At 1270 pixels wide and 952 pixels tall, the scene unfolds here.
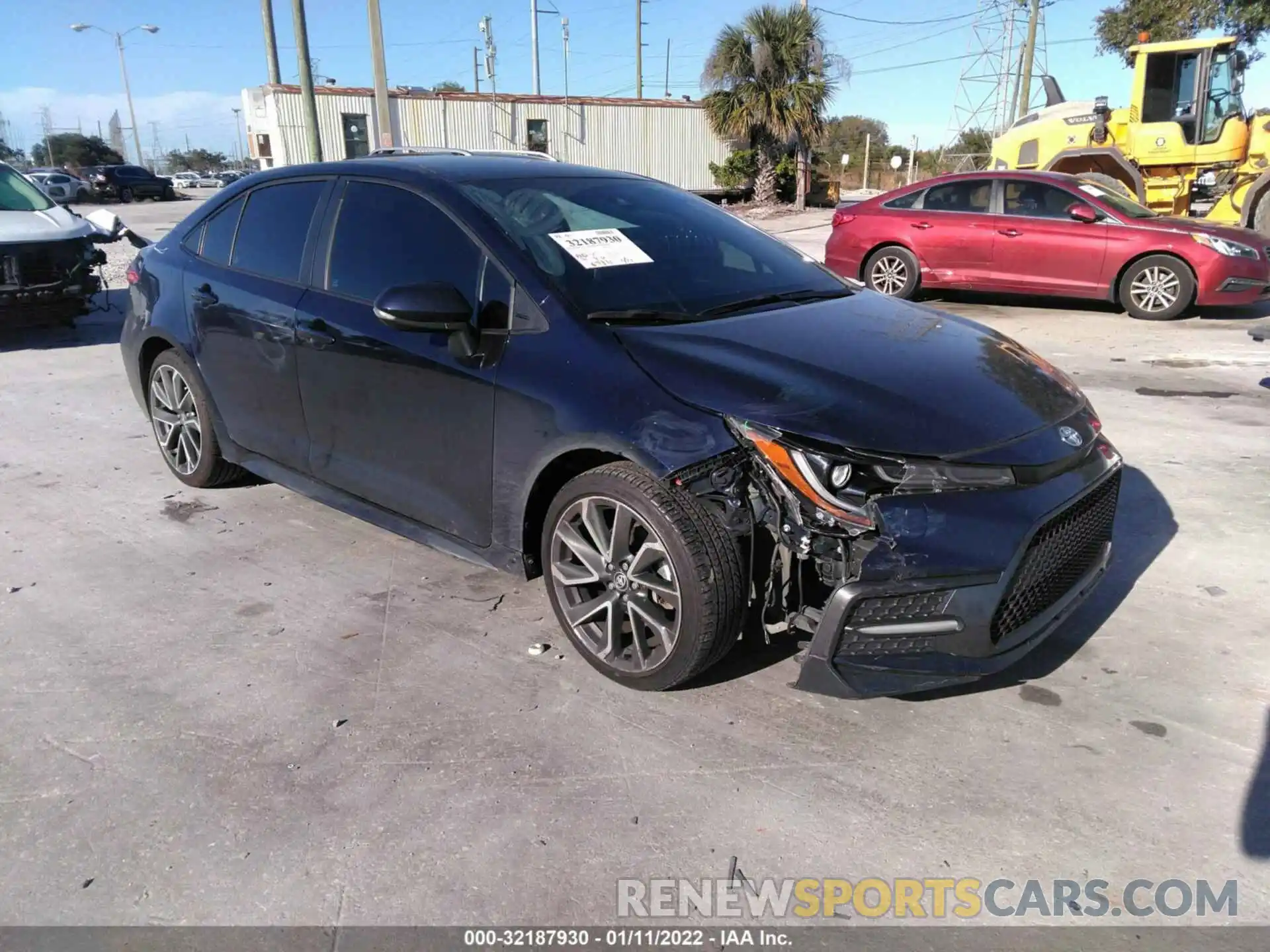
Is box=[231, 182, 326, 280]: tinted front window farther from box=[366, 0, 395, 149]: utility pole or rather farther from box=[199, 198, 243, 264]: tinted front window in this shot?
box=[366, 0, 395, 149]: utility pole

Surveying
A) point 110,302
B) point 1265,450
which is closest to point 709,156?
point 110,302

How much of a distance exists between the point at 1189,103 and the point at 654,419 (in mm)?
13963

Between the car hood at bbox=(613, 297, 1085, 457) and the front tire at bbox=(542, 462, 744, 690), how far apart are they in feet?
1.17

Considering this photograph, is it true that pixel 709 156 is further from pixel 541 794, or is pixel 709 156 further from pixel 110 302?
pixel 541 794

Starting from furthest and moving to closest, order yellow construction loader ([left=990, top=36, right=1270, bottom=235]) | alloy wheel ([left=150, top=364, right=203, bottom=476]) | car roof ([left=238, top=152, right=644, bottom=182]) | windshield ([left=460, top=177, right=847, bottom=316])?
yellow construction loader ([left=990, top=36, right=1270, bottom=235]) → alloy wheel ([left=150, top=364, right=203, bottom=476]) → car roof ([left=238, top=152, right=644, bottom=182]) → windshield ([left=460, top=177, right=847, bottom=316])

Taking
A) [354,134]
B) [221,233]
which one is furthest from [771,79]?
[221,233]

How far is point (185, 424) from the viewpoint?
4.79 meters

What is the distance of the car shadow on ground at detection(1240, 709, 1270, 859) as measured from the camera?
237cm

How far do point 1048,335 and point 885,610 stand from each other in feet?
24.8

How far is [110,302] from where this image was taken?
11547 mm

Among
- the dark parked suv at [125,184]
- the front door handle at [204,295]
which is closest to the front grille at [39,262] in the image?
the front door handle at [204,295]

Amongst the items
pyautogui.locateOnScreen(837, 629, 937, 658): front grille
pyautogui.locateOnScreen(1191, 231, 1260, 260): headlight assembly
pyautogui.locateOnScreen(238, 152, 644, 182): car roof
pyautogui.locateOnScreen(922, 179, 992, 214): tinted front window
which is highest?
pyautogui.locateOnScreen(238, 152, 644, 182): car roof

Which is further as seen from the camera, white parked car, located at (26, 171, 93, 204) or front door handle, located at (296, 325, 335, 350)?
white parked car, located at (26, 171, 93, 204)

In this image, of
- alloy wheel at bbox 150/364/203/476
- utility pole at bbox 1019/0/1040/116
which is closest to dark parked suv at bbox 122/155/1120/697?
alloy wheel at bbox 150/364/203/476
